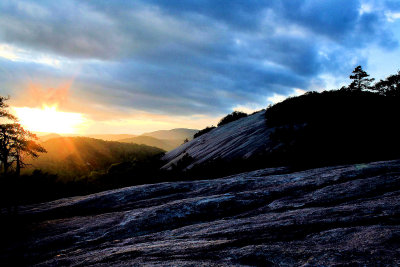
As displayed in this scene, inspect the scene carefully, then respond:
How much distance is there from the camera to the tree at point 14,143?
40.4 ft

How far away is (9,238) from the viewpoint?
9.54 m

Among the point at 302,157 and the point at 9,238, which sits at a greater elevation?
the point at 302,157

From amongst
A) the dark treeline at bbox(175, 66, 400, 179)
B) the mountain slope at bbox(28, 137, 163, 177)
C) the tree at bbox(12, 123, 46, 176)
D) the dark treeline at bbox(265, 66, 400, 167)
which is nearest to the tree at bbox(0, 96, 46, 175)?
the tree at bbox(12, 123, 46, 176)

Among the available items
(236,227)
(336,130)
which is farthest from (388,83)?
(236,227)

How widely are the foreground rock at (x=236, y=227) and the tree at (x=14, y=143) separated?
3064 mm

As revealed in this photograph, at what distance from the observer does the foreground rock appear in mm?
3988

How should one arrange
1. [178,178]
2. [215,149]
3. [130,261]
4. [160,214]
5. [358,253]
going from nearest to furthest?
[358,253] → [130,261] → [160,214] → [178,178] → [215,149]

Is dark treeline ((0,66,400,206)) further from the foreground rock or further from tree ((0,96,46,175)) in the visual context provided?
the foreground rock

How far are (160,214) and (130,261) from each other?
3.16 metres

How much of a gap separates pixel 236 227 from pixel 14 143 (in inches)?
519

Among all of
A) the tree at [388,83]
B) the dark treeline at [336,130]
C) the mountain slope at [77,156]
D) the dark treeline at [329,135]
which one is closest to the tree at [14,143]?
the dark treeline at [329,135]

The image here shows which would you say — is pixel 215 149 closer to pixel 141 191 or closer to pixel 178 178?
pixel 178 178

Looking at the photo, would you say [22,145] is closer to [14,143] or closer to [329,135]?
[14,143]

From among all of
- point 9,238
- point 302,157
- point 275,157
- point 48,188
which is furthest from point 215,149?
point 9,238
